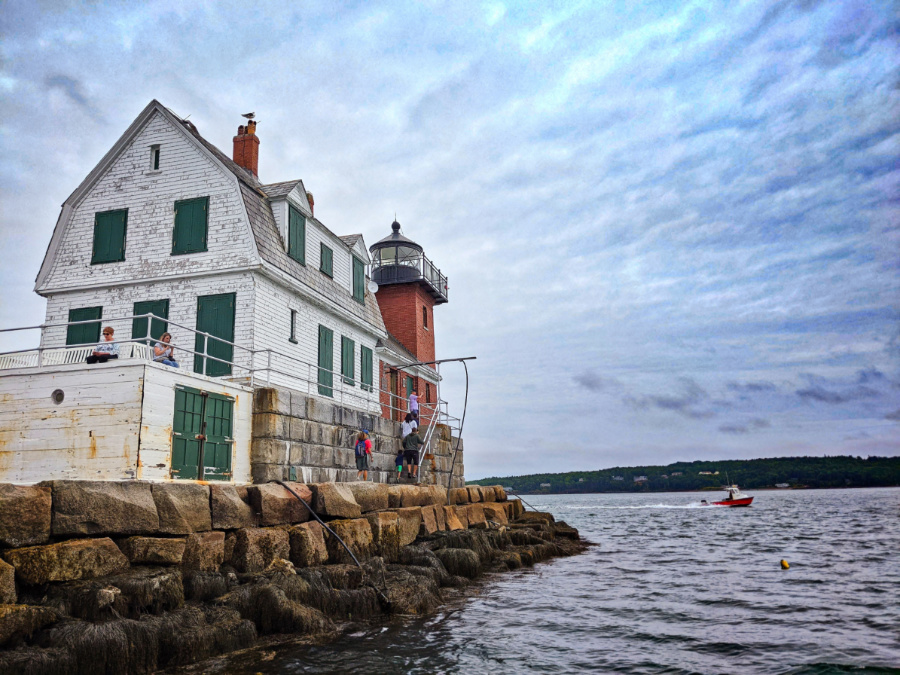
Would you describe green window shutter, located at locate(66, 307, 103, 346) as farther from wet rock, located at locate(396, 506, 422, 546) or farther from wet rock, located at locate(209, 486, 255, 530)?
wet rock, located at locate(396, 506, 422, 546)

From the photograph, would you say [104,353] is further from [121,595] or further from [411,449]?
[411,449]

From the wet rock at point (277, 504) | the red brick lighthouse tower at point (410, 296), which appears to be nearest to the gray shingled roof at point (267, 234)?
the wet rock at point (277, 504)

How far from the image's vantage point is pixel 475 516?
64.7 ft

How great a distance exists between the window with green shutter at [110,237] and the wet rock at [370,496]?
9.06 m

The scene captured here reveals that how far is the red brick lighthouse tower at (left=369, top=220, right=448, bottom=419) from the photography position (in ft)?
94.6

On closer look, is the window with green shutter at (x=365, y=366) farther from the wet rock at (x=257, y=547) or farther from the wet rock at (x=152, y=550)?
the wet rock at (x=152, y=550)

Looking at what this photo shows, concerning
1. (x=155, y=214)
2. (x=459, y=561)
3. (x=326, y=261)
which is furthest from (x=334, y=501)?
(x=326, y=261)

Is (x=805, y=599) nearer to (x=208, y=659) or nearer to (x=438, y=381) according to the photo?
(x=208, y=659)

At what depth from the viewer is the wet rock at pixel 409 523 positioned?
1413 cm

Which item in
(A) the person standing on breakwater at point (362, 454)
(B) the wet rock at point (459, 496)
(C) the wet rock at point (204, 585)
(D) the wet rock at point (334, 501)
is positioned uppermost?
(A) the person standing on breakwater at point (362, 454)

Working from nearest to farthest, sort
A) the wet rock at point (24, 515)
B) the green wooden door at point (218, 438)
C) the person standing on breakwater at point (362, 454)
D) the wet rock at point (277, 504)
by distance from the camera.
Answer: the wet rock at point (24, 515) → the wet rock at point (277, 504) → the green wooden door at point (218, 438) → the person standing on breakwater at point (362, 454)

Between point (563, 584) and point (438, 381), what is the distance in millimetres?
16923

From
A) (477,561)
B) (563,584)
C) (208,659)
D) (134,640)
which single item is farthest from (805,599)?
(134,640)

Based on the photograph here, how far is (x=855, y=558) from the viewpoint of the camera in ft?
62.3
